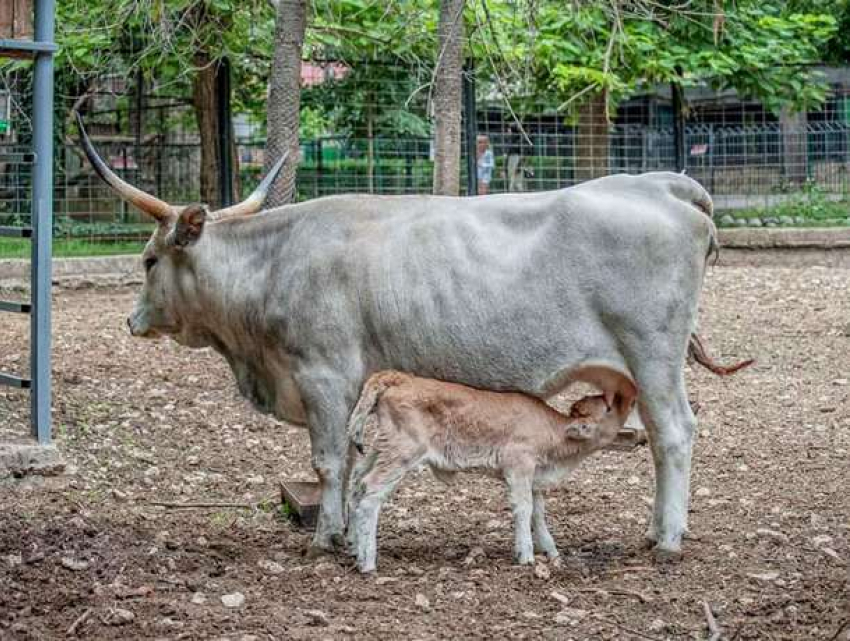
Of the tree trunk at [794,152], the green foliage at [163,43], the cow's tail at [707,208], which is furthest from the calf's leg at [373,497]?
the tree trunk at [794,152]

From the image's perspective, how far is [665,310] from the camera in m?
5.81

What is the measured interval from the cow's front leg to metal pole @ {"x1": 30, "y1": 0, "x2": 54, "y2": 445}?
1670mm

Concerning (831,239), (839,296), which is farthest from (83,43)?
(831,239)

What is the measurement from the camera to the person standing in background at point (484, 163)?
16453 mm

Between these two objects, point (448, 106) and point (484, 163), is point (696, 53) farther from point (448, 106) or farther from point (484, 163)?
point (448, 106)

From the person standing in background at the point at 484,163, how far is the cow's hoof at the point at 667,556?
10.8 m

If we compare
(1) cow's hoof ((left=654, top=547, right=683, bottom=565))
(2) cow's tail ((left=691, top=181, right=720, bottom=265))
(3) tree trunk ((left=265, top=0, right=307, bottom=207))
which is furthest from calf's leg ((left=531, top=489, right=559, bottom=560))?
(3) tree trunk ((left=265, top=0, right=307, bottom=207))

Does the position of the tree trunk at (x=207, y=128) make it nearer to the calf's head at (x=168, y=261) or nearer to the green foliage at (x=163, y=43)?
the green foliage at (x=163, y=43)

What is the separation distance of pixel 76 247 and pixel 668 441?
10010mm

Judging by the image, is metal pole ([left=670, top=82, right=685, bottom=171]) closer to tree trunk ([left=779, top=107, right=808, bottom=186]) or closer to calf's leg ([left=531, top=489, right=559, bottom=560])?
tree trunk ([left=779, top=107, right=808, bottom=186])

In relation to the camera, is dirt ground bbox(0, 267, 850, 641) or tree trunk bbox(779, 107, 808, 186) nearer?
dirt ground bbox(0, 267, 850, 641)

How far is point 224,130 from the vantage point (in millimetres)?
14656

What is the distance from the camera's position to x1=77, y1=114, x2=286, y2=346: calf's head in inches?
250

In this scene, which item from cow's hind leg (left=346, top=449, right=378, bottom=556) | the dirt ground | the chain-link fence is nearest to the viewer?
the dirt ground
